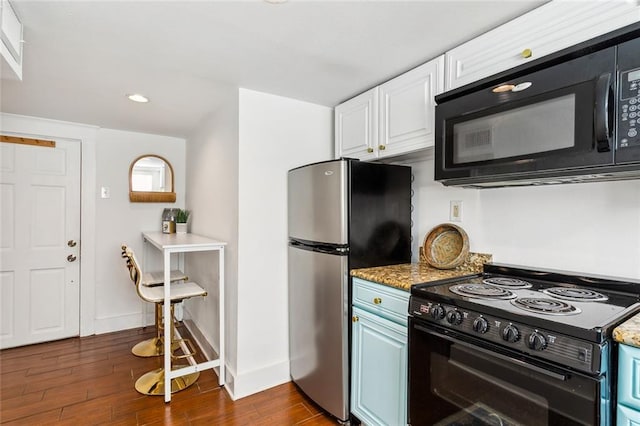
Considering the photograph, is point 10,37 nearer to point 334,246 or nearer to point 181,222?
point 334,246

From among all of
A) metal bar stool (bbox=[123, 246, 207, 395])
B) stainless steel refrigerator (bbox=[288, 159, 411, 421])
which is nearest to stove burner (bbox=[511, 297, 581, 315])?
stainless steel refrigerator (bbox=[288, 159, 411, 421])

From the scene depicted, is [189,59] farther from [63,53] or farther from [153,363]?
[153,363]

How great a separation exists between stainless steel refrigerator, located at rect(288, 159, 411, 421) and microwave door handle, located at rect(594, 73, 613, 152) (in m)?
1.13

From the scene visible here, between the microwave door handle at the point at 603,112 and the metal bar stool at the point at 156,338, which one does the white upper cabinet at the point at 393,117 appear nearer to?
the microwave door handle at the point at 603,112

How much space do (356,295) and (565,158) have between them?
4.01ft

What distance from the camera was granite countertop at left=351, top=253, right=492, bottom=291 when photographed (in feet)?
5.54

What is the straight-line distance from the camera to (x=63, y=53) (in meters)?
1.80

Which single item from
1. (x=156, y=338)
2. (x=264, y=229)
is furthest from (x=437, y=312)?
(x=156, y=338)

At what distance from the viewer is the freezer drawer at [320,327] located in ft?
6.39

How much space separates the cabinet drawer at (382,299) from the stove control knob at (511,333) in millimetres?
504

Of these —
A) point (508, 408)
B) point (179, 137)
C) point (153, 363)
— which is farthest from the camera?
point (179, 137)

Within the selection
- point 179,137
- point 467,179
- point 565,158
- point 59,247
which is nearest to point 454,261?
point 467,179

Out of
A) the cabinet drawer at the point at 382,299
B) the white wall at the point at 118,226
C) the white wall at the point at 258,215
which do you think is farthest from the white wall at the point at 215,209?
the cabinet drawer at the point at 382,299

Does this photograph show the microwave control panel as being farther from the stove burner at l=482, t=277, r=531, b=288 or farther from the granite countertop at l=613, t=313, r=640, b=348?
the stove burner at l=482, t=277, r=531, b=288
